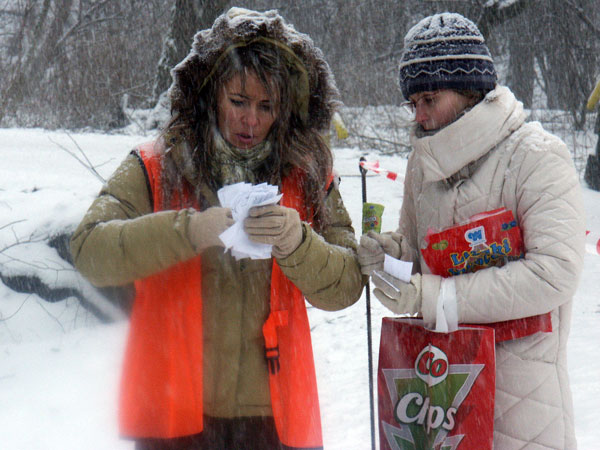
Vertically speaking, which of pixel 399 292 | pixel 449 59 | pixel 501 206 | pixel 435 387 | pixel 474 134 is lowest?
pixel 435 387

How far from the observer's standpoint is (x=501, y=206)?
169cm

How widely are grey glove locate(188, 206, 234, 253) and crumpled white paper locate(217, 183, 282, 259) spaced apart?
2cm

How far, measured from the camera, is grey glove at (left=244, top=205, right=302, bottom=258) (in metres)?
1.58

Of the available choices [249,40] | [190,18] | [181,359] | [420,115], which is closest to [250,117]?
[249,40]

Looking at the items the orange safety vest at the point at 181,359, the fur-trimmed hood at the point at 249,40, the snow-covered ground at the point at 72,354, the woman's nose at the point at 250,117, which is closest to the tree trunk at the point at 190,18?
the snow-covered ground at the point at 72,354

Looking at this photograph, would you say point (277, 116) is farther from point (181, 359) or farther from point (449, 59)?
point (181, 359)

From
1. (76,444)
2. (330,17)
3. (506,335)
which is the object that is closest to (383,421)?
(506,335)

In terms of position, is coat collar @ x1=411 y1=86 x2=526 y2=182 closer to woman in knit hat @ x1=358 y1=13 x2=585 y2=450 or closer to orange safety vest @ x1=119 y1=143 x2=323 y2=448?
woman in knit hat @ x1=358 y1=13 x2=585 y2=450

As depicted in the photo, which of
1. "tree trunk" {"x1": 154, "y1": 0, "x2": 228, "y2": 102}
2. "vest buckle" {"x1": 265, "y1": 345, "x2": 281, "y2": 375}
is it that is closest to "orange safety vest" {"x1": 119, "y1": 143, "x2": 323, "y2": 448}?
"vest buckle" {"x1": 265, "y1": 345, "x2": 281, "y2": 375}

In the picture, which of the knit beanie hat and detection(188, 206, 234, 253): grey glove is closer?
detection(188, 206, 234, 253): grey glove

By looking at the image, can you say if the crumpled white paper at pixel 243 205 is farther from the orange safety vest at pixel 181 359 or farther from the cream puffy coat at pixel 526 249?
the cream puffy coat at pixel 526 249

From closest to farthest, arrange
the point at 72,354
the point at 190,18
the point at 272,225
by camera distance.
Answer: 1. the point at 272,225
2. the point at 72,354
3. the point at 190,18

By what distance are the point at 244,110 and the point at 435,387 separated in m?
1.02

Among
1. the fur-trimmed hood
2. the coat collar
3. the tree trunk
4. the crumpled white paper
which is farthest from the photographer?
the tree trunk
